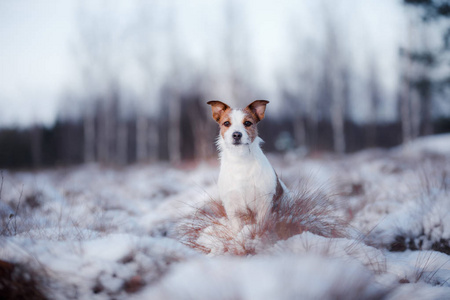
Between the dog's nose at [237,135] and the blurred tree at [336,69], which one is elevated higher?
the blurred tree at [336,69]

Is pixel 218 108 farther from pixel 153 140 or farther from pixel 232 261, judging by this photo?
pixel 153 140

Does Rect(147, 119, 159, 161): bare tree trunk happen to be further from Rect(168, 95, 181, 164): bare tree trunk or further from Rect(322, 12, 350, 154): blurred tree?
Rect(322, 12, 350, 154): blurred tree

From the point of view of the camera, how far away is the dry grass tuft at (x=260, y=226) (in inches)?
99.3

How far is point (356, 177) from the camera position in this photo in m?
7.18

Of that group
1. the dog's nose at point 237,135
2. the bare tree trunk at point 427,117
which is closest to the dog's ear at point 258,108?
the dog's nose at point 237,135

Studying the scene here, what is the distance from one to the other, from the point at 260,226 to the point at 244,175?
2.29 feet

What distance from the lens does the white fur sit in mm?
3088

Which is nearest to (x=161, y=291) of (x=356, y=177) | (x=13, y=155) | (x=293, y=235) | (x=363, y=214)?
(x=293, y=235)

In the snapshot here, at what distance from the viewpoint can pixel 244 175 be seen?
10.4 ft

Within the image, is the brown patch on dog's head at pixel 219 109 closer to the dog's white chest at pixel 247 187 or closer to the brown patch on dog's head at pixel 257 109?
the brown patch on dog's head at pixel 257 109

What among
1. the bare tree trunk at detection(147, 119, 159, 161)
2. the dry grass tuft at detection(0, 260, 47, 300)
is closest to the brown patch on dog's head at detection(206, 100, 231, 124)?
the dry grass tuft at detection(0, 260, 47, 300)

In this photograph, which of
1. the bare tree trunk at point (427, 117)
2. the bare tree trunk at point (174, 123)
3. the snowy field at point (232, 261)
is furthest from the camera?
the bare tree trunk at point (427, 117)

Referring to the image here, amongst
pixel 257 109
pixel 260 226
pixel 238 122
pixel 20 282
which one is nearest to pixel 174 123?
pixel 257 109

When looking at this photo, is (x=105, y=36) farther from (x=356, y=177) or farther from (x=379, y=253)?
(x=379, y=253)
